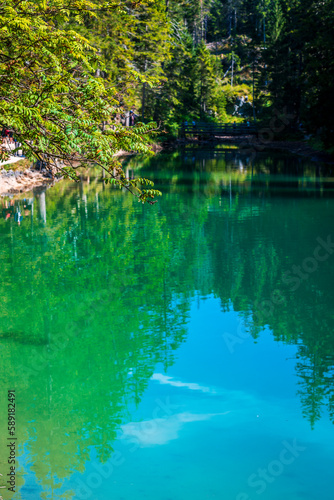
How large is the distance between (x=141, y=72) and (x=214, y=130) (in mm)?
14004

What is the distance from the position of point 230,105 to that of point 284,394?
285ft

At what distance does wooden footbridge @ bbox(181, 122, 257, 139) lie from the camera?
71438mm

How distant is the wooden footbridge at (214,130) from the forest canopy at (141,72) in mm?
2132

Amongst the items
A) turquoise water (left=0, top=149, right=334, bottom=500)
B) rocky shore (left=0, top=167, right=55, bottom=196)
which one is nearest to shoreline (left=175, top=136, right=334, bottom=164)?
rocky shore (left=0, top=167, right=55, bottom=196)

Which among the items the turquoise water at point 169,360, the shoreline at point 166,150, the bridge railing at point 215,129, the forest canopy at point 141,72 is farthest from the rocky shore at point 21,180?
the bridge railing at point 215,129

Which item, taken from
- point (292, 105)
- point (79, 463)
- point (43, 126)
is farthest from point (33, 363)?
point (292, 105)

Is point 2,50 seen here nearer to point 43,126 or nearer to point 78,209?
point 43,126

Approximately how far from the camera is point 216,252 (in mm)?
17500

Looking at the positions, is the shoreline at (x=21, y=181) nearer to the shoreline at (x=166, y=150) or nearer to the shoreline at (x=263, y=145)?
the shoreline at (x=166, y=150)

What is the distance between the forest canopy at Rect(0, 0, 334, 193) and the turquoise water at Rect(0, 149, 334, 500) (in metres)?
2.89

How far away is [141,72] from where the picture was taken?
61.3 m

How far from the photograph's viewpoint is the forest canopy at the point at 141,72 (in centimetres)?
867

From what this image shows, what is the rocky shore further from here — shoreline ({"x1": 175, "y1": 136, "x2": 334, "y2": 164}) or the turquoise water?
shoreline ({"x1": 175, "y1": 136, "x2": 334, "y2": 164})

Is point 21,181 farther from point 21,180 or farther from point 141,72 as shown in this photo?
point 141,72
